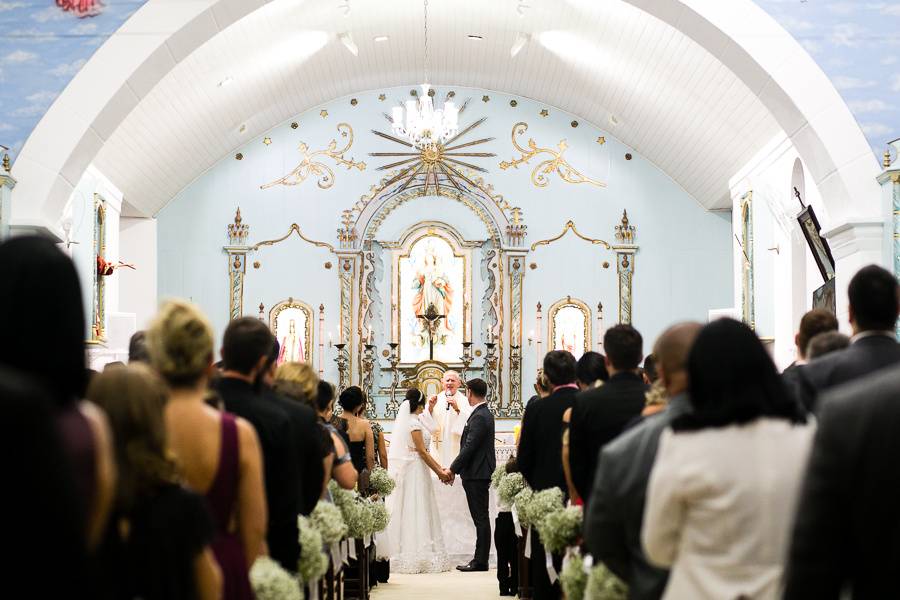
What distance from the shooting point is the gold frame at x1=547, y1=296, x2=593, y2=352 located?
19.8 m

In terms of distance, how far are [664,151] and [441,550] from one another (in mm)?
8554

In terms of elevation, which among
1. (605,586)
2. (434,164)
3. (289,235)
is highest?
(434,164)

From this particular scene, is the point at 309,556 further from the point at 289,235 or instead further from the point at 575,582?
the point at 289,235

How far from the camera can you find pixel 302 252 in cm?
2012

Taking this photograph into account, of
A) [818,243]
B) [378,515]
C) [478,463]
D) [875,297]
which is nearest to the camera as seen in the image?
[875,297]

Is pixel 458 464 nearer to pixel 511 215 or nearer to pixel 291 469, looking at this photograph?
pixel 291 469

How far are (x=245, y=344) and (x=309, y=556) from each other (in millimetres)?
1074

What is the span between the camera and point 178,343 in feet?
12.4

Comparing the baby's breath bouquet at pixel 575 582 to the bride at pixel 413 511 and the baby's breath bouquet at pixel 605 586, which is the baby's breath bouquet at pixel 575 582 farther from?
the bride at pixel 413 511

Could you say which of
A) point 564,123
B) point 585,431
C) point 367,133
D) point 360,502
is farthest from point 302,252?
point 585,431

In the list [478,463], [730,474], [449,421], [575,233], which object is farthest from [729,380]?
[575,233]

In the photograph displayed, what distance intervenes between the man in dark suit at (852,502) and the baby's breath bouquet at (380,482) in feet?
26.3

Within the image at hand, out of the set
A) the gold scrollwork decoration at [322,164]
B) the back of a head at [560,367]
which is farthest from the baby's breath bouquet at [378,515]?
the gold scrollwork decoration at [322,164]

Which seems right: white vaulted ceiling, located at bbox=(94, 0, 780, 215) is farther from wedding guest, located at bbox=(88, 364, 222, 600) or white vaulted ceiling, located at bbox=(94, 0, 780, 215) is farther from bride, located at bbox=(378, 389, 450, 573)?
wedding guest, located at bbox=(88, 364, 222, 600)
